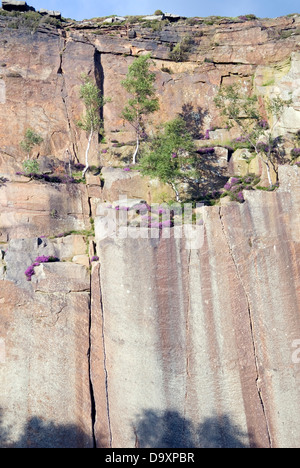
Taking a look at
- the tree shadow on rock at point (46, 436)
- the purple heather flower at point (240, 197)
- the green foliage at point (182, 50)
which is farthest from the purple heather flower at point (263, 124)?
the tree shadow on rock at point (46, 436)

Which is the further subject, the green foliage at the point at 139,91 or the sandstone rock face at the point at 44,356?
the green foliage at the point at 139,91

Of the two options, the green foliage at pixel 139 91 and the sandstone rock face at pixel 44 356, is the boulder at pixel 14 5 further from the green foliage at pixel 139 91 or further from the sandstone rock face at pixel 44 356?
the sandstone rock face at pixel 44 356

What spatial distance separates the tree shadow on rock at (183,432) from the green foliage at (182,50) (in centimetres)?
3708

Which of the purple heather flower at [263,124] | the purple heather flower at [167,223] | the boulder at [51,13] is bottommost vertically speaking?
the purple heather flower at [167,223]

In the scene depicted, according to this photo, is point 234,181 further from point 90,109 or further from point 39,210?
point 39,210

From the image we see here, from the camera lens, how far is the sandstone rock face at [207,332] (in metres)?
24.6

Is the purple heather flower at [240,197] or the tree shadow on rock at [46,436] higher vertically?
the purple heather flower at [240,197]

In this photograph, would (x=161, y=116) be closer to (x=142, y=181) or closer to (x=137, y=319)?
(x=142, y=181)

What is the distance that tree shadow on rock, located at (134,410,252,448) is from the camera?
24.2 metres

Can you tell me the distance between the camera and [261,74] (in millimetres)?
46750

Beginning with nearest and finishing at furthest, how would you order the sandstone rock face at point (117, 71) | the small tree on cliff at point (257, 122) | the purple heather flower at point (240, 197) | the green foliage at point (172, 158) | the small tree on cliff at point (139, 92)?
the purple heather flower at point (240, 197) < the green foliage at point (172, 158) < the small tree on cliff at point (257, 122) < the small tree on cliff at point (139, 92) < the sandstone rock face at point (117, 71)

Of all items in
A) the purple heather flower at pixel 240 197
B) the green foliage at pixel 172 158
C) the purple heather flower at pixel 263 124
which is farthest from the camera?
the purple heather flower at pixel 263 124

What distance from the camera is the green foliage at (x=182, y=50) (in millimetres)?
49406

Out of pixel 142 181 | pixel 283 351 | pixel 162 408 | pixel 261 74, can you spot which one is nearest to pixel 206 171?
pixel 142 181
